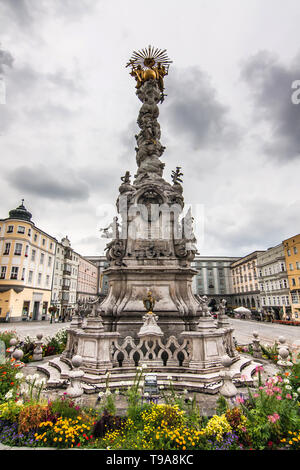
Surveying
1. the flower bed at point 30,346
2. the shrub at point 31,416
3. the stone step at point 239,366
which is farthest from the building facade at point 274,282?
the shrub at point 31,416

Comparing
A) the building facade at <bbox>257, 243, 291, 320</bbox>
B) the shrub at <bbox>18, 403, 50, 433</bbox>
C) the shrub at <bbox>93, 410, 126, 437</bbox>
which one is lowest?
the shrub at <bbox>93, 410, 126, 437</bbox>

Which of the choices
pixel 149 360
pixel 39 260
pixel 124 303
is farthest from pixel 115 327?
pixel 39 260

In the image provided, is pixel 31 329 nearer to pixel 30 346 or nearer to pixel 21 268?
pixel 21 268

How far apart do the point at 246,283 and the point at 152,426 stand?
7447 cm

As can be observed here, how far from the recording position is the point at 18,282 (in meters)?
36.9

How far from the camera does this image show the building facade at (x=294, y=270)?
134 ft

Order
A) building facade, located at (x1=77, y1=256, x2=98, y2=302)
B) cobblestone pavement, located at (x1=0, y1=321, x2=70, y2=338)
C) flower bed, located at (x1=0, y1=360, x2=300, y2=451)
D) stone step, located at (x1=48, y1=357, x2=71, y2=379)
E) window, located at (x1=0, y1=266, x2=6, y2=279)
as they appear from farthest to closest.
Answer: building facade, located at (x1=77, y1=256, x2=98, y2=302), window, located at (x1=0, y1=266, x2=6, y2=279), cobblestone pavement, located at (x1=0, y1=321, x2=70, y2=338), stone step, located at (x1=48, y1=357, x2=71, y2=379), flower bed, located at (x1=0, y1=360, x2=300, y2=451)

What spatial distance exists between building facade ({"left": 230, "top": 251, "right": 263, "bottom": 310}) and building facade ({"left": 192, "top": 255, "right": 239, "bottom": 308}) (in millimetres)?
2411

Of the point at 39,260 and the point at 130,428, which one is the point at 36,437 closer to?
the point at 130,428

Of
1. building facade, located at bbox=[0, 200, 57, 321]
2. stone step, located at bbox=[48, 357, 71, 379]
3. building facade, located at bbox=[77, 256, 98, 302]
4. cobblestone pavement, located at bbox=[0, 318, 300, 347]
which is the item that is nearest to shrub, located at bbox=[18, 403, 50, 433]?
stone step, located at bbox=[48, 357, 71, 379]

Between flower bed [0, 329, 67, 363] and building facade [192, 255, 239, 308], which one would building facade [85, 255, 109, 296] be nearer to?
building facade [192, 255, 239, 308]

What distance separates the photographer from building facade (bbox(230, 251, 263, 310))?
63.5m

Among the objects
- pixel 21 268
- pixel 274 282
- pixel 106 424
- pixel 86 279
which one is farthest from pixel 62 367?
pixel 86 279
